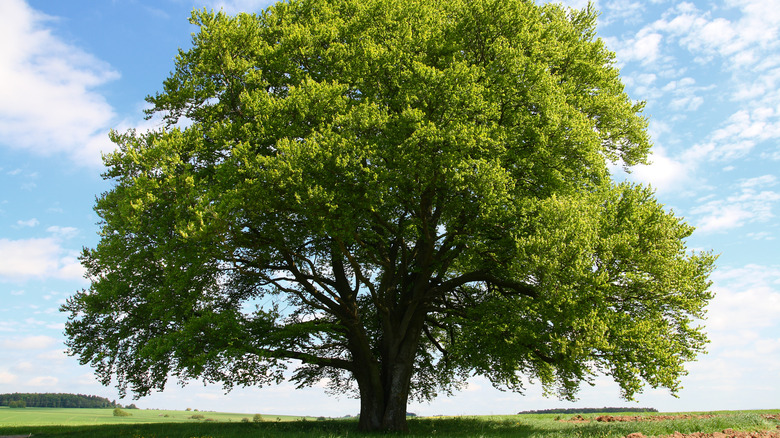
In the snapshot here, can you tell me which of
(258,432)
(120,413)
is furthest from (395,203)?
Result: (120,413)

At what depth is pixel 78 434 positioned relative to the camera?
21047 millimetres

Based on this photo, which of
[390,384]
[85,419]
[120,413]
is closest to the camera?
[390,384]

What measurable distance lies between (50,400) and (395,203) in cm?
6624

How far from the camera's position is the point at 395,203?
59.0 feet

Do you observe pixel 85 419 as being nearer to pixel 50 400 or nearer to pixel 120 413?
pixel 120 413

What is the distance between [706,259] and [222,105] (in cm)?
2117

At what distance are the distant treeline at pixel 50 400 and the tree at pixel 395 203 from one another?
49.9 m

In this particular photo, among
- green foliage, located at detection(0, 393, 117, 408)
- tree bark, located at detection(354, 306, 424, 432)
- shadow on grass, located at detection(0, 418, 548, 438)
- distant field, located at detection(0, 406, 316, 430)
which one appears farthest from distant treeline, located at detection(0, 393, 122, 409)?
tree bark, located at detection(354, 306, 424, 432)

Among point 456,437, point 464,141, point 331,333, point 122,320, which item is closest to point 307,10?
point 464,141

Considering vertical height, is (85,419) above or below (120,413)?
above

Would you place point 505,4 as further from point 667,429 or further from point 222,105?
point 667,429

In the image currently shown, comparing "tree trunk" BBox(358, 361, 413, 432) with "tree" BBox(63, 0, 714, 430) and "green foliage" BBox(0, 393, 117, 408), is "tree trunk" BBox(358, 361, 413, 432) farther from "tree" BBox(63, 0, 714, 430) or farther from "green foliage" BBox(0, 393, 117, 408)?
"green foliage" BBox(0, 393, 117, 408)

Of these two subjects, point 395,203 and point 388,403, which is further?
point 388,403

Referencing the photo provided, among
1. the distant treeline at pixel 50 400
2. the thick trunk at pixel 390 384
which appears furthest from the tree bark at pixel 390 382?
the distant treeline at pixel 50 400
